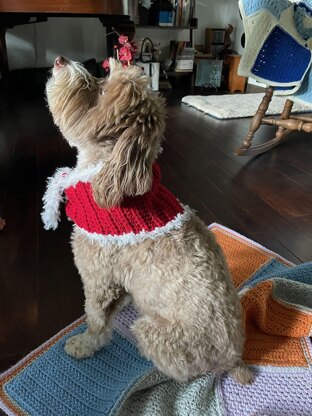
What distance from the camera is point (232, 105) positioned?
123 inches

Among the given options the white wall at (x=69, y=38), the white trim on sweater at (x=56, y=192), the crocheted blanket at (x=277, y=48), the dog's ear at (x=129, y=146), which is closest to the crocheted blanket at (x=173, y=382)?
the white trim on sweater at (x=56, y=192)

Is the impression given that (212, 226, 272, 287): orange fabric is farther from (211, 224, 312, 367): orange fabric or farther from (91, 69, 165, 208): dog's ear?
(91, 69, 165, 208): dog's ear

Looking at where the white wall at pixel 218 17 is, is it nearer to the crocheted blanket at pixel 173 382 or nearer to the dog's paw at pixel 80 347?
the crocheted blanket at pixel 173 382

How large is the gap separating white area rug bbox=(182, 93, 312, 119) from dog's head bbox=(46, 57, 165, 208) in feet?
7.67

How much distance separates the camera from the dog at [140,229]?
627 mm

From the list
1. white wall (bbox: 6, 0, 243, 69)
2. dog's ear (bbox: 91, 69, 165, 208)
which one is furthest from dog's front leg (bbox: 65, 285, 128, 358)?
white wall (bbox: 6, 0, 243, 69)

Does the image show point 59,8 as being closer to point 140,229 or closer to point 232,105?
point 140,229

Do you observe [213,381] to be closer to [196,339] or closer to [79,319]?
[196,339]

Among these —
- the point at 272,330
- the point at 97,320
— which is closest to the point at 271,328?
the point at 272,330

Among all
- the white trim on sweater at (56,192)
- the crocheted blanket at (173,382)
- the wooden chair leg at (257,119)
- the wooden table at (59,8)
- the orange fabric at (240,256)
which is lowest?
the crocheted blanket at (173,382)

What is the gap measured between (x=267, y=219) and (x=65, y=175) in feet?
3.39

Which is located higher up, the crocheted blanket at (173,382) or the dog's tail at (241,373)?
the dog's tail at (241,373)

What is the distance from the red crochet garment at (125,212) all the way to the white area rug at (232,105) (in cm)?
230

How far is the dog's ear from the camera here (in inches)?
24.1
